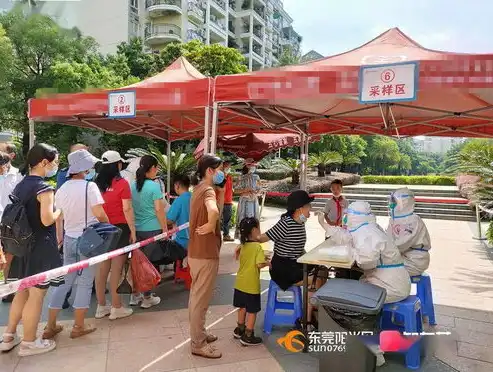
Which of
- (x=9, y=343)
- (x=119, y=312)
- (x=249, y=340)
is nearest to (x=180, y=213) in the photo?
(x=119, y=312)

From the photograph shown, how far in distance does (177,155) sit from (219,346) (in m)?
10.3

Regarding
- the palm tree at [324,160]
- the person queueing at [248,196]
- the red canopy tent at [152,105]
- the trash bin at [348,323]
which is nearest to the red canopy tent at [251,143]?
the red canopy tent at [152,105]

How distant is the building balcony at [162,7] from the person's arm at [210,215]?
3971cm

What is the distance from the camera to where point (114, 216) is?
12.7 feet

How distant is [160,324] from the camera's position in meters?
3.80

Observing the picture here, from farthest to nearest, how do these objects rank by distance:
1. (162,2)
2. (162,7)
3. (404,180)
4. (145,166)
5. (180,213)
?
1. (162,2)
2. (162,7)
3. (404,180)
4. (180,213)
5. (145,166)

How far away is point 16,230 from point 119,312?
5.09ft

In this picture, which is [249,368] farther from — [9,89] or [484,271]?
[9,89]

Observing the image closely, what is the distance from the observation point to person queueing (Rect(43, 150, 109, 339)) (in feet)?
10.7

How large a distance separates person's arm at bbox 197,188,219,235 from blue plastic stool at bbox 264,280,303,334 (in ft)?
3.30

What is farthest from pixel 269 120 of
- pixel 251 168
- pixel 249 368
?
pixel 249 368

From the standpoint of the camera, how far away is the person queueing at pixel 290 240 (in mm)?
3371

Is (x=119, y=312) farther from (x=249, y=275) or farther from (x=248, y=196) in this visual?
(x=248, y=196)

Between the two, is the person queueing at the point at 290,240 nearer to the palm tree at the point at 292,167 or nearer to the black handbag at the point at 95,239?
the black handbag at the point at 95,239
